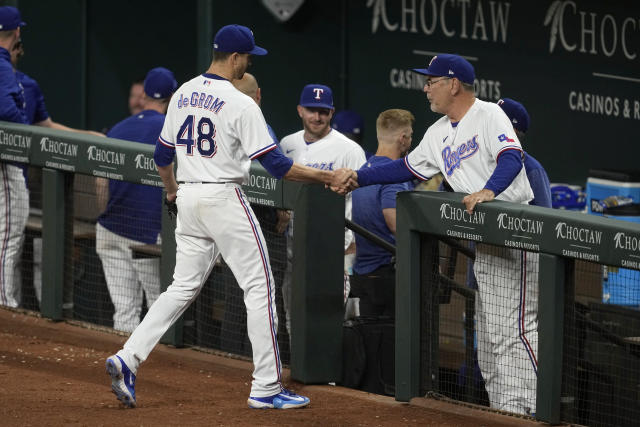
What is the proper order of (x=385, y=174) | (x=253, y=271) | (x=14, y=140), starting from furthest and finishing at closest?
(x=14, y=140), (x=385, y=174), (x=253, y=271)

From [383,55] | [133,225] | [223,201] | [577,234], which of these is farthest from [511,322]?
[383,55]

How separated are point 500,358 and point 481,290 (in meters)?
0.32

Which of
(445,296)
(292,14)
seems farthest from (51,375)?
(292,14)

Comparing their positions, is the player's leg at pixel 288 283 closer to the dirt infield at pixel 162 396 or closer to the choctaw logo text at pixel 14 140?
the dirt infield at pixel 162 396

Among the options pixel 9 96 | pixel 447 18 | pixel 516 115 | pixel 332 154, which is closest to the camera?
pixel 516 115

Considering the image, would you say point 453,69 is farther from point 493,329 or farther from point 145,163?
point 145,163

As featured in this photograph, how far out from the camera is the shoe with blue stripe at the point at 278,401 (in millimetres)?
5746

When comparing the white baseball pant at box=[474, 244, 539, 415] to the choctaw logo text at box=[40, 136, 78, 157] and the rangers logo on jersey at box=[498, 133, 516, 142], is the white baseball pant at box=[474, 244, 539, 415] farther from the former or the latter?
Answer: the choctaw logo text at box=[40, 136, 78, 157]

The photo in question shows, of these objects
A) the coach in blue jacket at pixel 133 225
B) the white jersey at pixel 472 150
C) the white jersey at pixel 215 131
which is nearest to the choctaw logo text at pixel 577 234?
the white jersey at pixel 472 150

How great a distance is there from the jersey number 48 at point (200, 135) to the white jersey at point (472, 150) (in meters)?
1.00

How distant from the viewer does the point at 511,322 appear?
19.1 ft

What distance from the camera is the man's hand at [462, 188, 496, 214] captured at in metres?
5.59

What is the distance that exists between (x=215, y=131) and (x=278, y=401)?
1.22 metres

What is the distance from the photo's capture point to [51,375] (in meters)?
6.43
